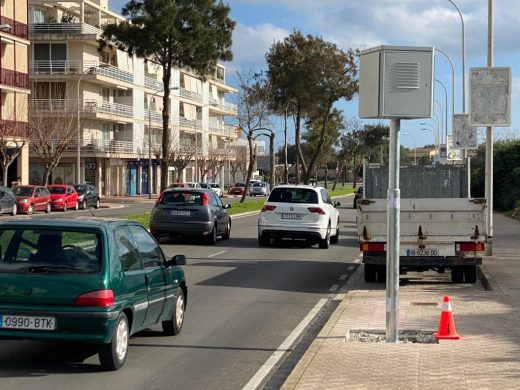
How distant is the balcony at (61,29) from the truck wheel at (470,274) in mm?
57058

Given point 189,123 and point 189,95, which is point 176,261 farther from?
point 189,95

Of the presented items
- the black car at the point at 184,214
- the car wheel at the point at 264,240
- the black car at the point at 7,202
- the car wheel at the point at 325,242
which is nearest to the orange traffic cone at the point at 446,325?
the car wheel at the point at 325,242

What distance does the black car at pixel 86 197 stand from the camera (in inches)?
2156

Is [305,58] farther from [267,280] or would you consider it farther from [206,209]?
[267,280]

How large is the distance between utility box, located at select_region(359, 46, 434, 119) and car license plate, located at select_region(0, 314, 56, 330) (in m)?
4.13

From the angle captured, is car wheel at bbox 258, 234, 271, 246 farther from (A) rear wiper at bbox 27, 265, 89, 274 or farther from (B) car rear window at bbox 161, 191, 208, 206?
(A) rear wiper at bbox 27, 265, 89, 274

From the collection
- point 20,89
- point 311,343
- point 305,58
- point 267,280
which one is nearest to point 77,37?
point 20,89

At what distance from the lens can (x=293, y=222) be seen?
78.1 feet

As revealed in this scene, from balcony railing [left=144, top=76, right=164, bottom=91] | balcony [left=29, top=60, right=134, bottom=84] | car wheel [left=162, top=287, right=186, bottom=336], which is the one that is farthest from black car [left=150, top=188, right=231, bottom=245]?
balcony railing [left=144, top=76, right=164, bottom=91]

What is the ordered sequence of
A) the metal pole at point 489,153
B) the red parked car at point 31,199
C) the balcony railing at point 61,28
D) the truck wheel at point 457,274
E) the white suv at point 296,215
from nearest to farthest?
the truck wheel at point 457,274 → the metal pole at point 489,153 → the white suv at point 296,215 → the red parked car at point 31,199 → the balcony railing at point 61,28

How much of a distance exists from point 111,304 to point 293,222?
15.9 meters

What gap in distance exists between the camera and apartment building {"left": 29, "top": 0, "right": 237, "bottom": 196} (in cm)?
6906

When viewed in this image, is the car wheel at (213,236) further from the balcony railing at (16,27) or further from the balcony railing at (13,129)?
the balcony railing at (16,27)

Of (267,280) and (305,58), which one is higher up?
(305,58)
